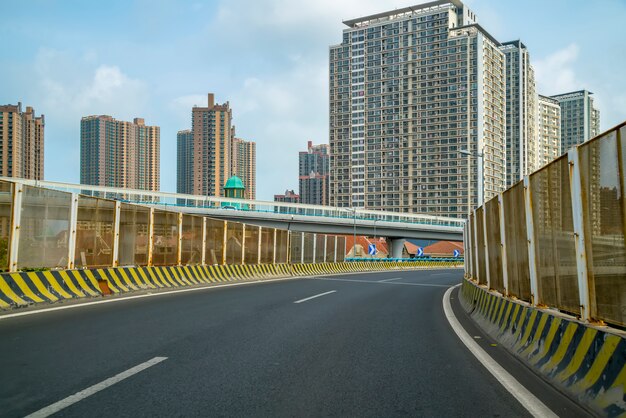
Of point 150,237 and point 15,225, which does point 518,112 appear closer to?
point 150,237

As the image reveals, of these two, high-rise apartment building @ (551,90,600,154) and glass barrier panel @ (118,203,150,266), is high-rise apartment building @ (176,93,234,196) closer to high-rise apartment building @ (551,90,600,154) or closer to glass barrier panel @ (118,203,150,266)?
high-rise apartment building @ (551,90,600,154)

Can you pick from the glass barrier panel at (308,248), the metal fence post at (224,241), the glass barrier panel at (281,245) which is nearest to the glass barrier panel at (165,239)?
the metal fence post at (224,241)

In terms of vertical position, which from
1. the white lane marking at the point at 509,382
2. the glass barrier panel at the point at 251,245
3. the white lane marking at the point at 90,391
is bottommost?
the white lane marking at the point at 509,382

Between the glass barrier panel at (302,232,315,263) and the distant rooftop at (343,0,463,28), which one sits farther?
the distant rooftop at (343,0,463,28)

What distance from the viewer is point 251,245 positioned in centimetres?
2788

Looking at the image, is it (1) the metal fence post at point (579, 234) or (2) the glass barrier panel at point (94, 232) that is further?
(2) the glass barrier panel at point (94, 232)

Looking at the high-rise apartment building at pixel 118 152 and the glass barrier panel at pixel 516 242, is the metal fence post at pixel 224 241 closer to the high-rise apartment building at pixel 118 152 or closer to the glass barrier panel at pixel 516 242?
the glass barrier panel at pixel 516 242

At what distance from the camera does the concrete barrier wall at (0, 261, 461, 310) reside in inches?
427

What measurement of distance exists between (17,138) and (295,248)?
84084 mm

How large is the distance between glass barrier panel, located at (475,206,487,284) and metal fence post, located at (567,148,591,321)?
7.16 meters

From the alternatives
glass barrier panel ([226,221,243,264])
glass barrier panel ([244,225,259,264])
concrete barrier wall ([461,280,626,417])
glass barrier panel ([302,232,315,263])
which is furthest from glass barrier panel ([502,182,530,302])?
glass barrier panel ([302,232,315,263])

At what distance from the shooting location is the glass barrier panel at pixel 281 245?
3231 centimetres

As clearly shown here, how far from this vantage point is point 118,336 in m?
7.55

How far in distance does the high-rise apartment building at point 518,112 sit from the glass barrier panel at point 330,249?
127722 millimetres
